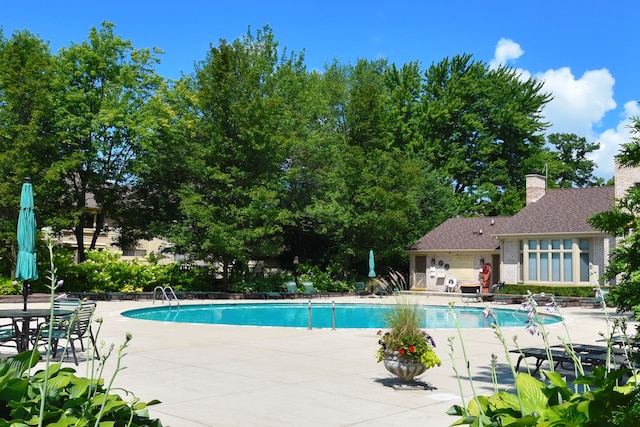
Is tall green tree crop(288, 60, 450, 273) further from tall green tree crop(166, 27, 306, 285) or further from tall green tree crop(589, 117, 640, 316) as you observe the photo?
tall green tree crop(589, 117, 640, 316)

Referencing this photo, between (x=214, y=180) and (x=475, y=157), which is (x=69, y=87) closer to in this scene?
(x=214, y=180)

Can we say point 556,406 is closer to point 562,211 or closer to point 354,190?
point 562,211

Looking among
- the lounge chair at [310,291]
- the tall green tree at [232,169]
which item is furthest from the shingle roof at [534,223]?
the tall green tree at [232,169]

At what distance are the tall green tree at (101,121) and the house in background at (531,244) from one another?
1840 centimetres

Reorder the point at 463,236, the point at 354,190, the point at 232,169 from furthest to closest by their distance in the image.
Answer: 1. the point at 463,236
2. the point at 354,190
3. the point at 232,169

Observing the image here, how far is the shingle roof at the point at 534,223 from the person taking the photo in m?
34.3

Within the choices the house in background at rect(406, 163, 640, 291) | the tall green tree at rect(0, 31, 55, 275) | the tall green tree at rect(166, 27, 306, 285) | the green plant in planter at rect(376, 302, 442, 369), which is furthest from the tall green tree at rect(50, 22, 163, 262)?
the green plant in planter at rect(376, 302, 442, 369)

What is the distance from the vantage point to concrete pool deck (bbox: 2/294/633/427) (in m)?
7.22

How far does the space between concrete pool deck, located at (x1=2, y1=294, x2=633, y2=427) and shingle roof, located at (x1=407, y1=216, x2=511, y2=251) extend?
23.8 m

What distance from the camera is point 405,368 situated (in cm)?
878

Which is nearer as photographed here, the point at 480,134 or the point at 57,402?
the point at 57,402

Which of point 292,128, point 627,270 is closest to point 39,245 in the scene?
point 292,128

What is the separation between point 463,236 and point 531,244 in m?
6.53

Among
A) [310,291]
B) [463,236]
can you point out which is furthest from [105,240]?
[463,236]
